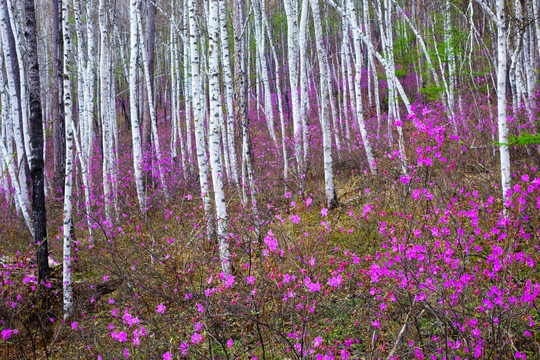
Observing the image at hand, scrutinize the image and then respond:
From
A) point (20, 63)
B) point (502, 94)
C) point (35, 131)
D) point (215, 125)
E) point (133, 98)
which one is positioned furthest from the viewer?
point (133, 98)

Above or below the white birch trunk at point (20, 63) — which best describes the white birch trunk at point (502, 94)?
below

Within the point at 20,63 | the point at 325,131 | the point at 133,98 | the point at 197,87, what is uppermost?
the point at 20,63

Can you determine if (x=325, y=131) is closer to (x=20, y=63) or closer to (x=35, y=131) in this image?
(x=35, y=131)

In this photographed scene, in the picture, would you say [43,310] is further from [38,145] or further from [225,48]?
[225,48]

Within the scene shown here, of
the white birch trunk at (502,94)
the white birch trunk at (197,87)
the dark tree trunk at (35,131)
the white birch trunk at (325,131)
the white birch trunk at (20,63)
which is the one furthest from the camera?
the white birch trunk at (20,63)

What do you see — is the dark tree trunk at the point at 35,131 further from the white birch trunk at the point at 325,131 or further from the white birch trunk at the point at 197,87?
the white birch trunk at the point at 325,131

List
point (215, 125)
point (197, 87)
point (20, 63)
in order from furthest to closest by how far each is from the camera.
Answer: point (20, 63) < point (197, 87) < point (215, 125)

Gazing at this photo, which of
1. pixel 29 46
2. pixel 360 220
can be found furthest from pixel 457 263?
pixel 29 46

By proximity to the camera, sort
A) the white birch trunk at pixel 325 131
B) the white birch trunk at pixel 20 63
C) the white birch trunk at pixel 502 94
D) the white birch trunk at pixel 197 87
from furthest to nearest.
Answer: the white birch trunk at pixel 20 63
the white birch trunk at pixel 325 131
the white birch trunk at pixel 197 87
the white birch trunk at pixel 502 94

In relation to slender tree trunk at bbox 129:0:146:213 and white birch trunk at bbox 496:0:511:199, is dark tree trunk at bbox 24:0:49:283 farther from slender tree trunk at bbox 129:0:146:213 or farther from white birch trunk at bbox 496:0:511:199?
white birch trunk at bbox 496:0:511:199

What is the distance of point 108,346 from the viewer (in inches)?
134

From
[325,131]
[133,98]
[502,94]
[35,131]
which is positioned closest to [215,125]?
[35,131]

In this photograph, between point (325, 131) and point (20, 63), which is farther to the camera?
point (20, 63)

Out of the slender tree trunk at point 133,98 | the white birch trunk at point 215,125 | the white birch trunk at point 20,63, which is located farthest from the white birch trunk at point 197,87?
the white birch trunk at point 20,63
